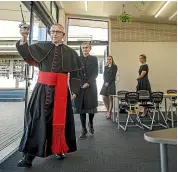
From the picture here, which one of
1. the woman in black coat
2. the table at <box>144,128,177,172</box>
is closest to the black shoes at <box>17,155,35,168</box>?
the woman in black coat

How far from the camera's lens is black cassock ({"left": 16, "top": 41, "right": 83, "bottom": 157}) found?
2002 millimetres

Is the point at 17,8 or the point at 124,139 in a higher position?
the point at 17,8

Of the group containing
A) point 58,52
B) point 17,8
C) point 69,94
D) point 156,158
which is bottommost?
point 156,158

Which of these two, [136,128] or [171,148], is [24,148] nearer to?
[171,148]

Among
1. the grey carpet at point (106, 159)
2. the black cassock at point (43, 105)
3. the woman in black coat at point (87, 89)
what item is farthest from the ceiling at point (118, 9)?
the black cassock at point (43, 105)

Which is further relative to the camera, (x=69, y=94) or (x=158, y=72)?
(x=158, y=72)

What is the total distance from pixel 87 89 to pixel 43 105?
49.2 inches

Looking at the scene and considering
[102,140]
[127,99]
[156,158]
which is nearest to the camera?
[156,158]

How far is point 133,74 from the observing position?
7.23 m

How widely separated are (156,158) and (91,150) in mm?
A: 786

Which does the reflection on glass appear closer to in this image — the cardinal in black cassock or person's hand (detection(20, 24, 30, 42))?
A: the cardinal in black cassock

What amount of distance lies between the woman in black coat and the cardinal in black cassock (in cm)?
90

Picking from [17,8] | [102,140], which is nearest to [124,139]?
[102,140]

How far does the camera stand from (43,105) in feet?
6.67
